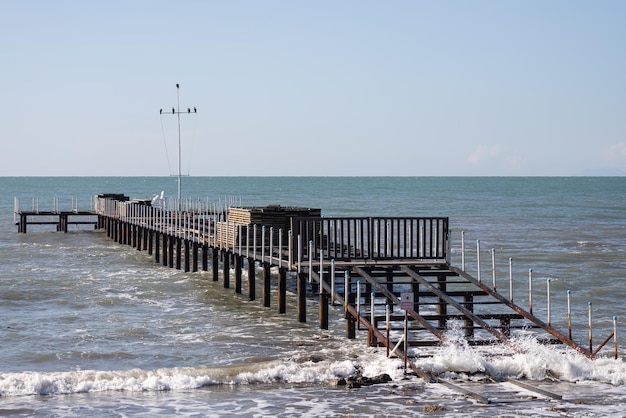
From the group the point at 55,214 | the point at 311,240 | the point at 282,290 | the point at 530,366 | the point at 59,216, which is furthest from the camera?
the point at 59,216

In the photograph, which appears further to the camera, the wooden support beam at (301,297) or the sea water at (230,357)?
the wooden support beam at (301,297)

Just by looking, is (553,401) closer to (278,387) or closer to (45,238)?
(278,387)

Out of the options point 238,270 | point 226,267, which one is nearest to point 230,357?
point 238,270

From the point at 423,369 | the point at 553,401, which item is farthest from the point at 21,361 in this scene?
the point at 553,401

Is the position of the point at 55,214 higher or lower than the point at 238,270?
higher

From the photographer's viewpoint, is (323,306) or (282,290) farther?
(282,290)

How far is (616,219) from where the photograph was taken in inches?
3457

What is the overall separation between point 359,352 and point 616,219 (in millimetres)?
70891

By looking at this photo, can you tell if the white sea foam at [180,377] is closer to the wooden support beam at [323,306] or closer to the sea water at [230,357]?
the sea water at [230,357]

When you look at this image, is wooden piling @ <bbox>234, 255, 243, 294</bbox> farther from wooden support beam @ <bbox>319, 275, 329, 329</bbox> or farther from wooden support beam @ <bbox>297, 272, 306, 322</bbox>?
wooden support beam @ <bbox>319, 275, 329, 329</bbox>

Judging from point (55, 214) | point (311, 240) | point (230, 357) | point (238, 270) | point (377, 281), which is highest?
point (311, 240)

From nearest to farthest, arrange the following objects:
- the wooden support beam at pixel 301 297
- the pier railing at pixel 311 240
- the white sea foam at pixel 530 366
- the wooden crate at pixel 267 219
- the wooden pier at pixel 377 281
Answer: the white sea foam at pixel 530 366 < the wooden pier at pixel 377 281 < the pier railing at pixel 311 240 < the wooden support beam at pixel 301 297 < the wooden crate at pixel 267 219

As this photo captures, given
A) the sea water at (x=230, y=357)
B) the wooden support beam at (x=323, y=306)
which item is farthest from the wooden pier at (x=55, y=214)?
the wooden support beam at (x=323, y=306)

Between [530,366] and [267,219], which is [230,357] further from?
[267,219]
